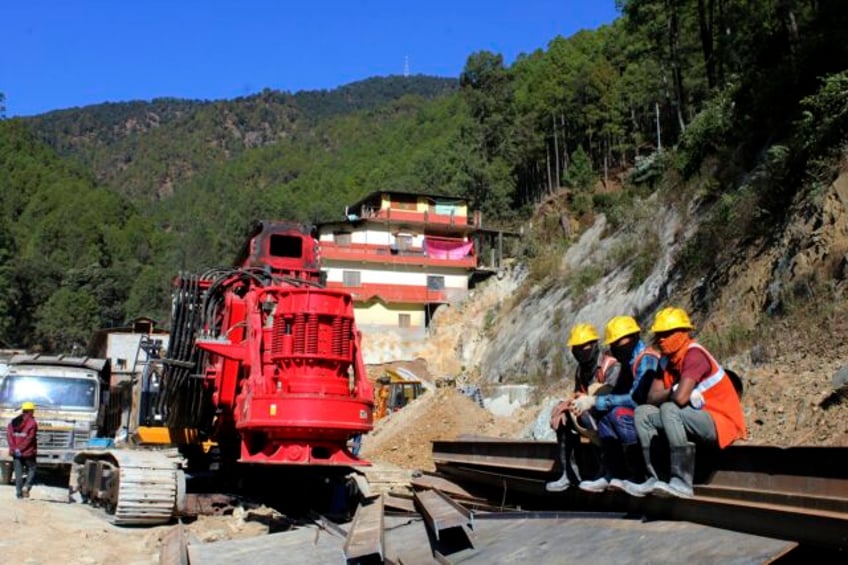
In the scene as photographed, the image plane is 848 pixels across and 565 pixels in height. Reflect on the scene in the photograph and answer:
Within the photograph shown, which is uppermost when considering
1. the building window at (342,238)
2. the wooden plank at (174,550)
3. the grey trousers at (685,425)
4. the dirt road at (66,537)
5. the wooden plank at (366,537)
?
the building window at (342,238)

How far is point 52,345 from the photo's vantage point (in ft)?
246

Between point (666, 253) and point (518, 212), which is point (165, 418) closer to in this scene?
point (666, 253)

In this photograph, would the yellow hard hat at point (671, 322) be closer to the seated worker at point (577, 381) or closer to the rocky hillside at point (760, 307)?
the seated worker at point (577, 381)

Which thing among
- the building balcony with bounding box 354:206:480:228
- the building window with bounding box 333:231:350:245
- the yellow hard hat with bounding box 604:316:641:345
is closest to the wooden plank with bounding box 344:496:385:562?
the yellow hard hat with bounding box 604:316:641:345

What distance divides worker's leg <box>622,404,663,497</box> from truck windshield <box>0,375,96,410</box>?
14137mm

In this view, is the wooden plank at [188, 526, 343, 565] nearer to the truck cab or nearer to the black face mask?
the black face mask

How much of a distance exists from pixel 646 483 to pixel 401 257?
48.1 meters

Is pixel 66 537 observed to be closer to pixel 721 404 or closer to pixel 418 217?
pixel 721 404

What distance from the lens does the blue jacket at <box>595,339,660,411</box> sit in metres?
6.65

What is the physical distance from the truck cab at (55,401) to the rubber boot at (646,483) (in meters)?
13.1

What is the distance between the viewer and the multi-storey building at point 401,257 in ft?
173

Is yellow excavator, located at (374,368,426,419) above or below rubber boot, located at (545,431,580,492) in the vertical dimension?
above

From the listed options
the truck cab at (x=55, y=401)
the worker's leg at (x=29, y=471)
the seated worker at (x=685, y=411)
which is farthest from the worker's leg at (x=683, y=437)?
the truck cab at (x=55, y=401)

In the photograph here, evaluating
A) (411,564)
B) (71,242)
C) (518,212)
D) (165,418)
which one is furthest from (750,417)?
(71,242)
